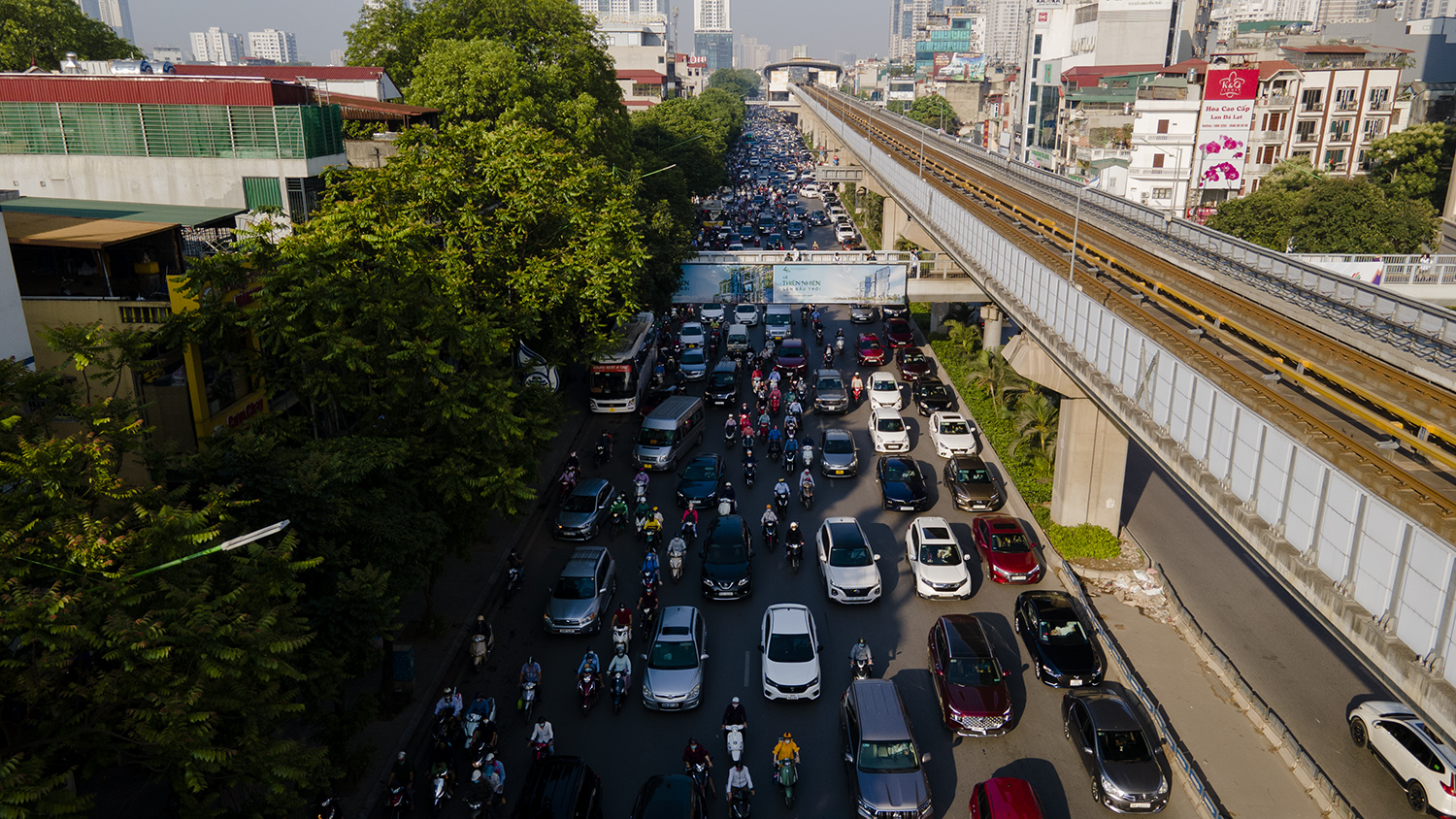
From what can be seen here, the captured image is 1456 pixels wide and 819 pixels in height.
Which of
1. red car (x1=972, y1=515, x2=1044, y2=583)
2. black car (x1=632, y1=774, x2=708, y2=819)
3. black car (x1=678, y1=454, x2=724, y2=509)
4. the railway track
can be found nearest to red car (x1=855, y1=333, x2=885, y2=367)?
the railway track

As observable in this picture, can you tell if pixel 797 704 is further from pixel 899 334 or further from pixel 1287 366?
pixel 899 334

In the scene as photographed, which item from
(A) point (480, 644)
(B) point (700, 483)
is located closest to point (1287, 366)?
(B) point (700, 483)

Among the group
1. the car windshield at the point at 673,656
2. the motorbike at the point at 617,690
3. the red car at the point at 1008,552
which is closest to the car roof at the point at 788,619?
the car windshield at the point at 673,656

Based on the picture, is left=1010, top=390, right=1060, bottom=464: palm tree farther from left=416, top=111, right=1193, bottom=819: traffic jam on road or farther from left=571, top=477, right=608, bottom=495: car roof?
left=571, top=477, right=608, bottom=495: car roof

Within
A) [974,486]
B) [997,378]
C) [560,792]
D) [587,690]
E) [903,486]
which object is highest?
[997,378]

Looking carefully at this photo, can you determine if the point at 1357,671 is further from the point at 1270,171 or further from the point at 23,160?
the point at 1270,171

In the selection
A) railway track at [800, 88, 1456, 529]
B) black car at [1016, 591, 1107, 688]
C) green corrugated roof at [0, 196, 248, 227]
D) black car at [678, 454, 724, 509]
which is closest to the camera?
railway track at [800, 88, 1456, 529]

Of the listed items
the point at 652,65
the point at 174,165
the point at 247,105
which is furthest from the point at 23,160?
the point at 652,65
